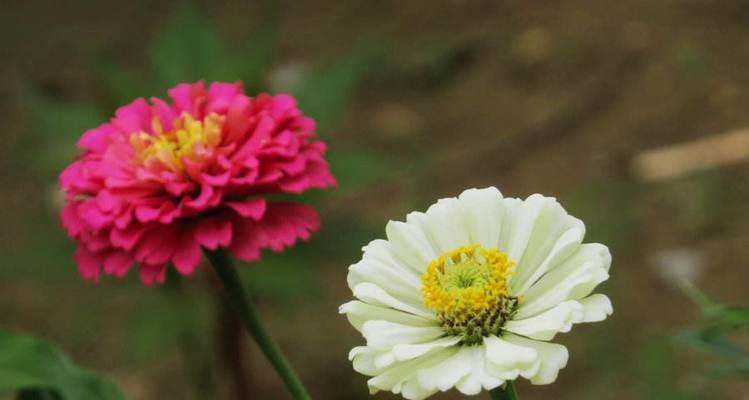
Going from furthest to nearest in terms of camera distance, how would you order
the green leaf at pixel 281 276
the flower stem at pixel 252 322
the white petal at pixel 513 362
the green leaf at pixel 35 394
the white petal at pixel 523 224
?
the green leaf at pixel 281 276, the green leaf at pixel 35 394, the flower stem at pixel 252 322, the white petal at pixel 523 224, the white petal at pixel 513 362

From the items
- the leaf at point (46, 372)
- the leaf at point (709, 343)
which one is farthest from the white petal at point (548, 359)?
the leaf at point (46, 372)

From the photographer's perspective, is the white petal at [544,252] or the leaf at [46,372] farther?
the leaf at [46,372]

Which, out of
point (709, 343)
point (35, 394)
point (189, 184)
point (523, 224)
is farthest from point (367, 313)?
point (35, 394)

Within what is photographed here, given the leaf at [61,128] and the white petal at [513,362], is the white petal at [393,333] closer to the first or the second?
the white petal at [513,362]

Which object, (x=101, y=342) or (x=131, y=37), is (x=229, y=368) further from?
(x=131, y=37)

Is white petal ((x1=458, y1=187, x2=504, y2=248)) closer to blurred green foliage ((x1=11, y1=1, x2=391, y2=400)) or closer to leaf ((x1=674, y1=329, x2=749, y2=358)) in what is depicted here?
leaf ((x1=674, y1=329, x2=749, y2=358))

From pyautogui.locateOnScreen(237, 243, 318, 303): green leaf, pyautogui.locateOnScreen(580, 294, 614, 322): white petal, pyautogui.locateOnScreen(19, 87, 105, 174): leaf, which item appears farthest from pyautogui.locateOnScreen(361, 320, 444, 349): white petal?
pyautogui.locateOnScreen(19, 87, 105, 174): leaf

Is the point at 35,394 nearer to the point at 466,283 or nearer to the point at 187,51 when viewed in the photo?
the point at 466,283

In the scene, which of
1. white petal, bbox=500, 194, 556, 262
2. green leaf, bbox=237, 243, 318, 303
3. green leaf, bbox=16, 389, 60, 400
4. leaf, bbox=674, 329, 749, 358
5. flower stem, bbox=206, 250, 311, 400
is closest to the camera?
white petal, bbox=500, 194, 556, 262
